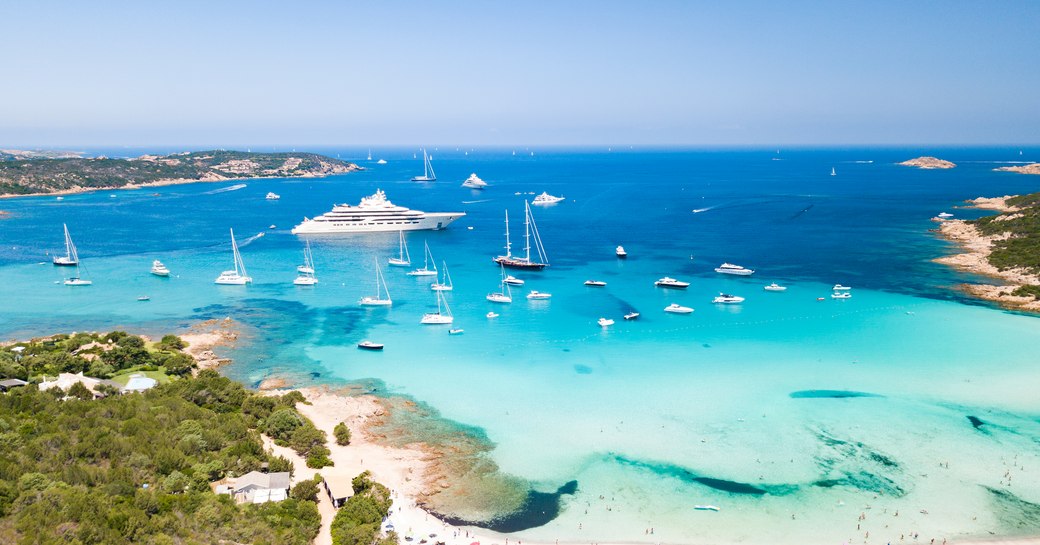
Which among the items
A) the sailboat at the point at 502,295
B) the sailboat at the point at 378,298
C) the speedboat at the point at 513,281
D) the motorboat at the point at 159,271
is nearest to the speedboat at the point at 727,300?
the sailboat at the point at 502,295

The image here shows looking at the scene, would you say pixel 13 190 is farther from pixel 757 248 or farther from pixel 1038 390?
pixel 1038 390

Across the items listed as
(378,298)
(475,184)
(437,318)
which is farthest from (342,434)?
(475,184)

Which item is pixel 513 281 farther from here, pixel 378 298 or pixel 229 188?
pixel 229 188

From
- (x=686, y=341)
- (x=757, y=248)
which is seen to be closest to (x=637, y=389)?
(x=686, y=341)

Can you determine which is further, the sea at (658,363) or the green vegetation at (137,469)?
the sea at (658,363)

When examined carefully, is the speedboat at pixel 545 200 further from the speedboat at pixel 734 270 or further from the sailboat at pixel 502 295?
the sailboat at pixel 502 295
